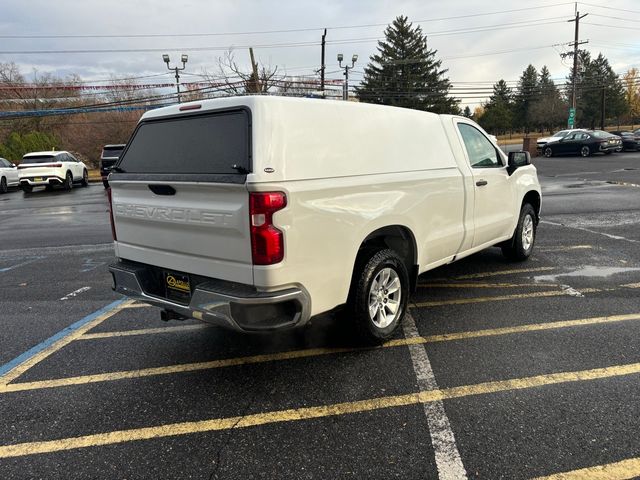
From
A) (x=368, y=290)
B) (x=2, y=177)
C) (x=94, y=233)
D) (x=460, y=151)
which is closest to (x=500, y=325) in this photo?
(x=368, y=290)

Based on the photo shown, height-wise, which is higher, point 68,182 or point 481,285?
point 68,182

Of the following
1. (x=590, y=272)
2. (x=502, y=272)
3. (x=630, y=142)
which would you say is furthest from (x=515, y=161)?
(x=630, y=142)

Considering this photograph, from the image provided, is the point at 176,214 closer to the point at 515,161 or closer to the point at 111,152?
the point at 515,161

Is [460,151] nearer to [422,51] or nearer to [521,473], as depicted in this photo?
[521,473]

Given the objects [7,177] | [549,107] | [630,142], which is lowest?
[7,177]

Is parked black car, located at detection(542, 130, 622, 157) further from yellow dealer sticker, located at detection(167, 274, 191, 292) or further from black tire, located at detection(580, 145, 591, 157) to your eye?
yellow dealer sticker, located at detection(167, 274, 191, 292)

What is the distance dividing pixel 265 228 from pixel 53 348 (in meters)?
2.51

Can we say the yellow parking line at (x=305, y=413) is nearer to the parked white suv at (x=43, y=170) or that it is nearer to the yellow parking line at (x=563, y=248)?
the yellow parking line at (x=563, y=248)

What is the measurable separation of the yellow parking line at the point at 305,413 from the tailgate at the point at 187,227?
2.89 feet

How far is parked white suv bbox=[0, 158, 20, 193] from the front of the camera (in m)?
21.6

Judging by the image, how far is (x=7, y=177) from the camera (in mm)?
22000

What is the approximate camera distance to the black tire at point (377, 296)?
12.2ft

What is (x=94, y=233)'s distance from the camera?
9938 millimetres

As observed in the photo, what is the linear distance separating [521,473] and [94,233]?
9470 mm
